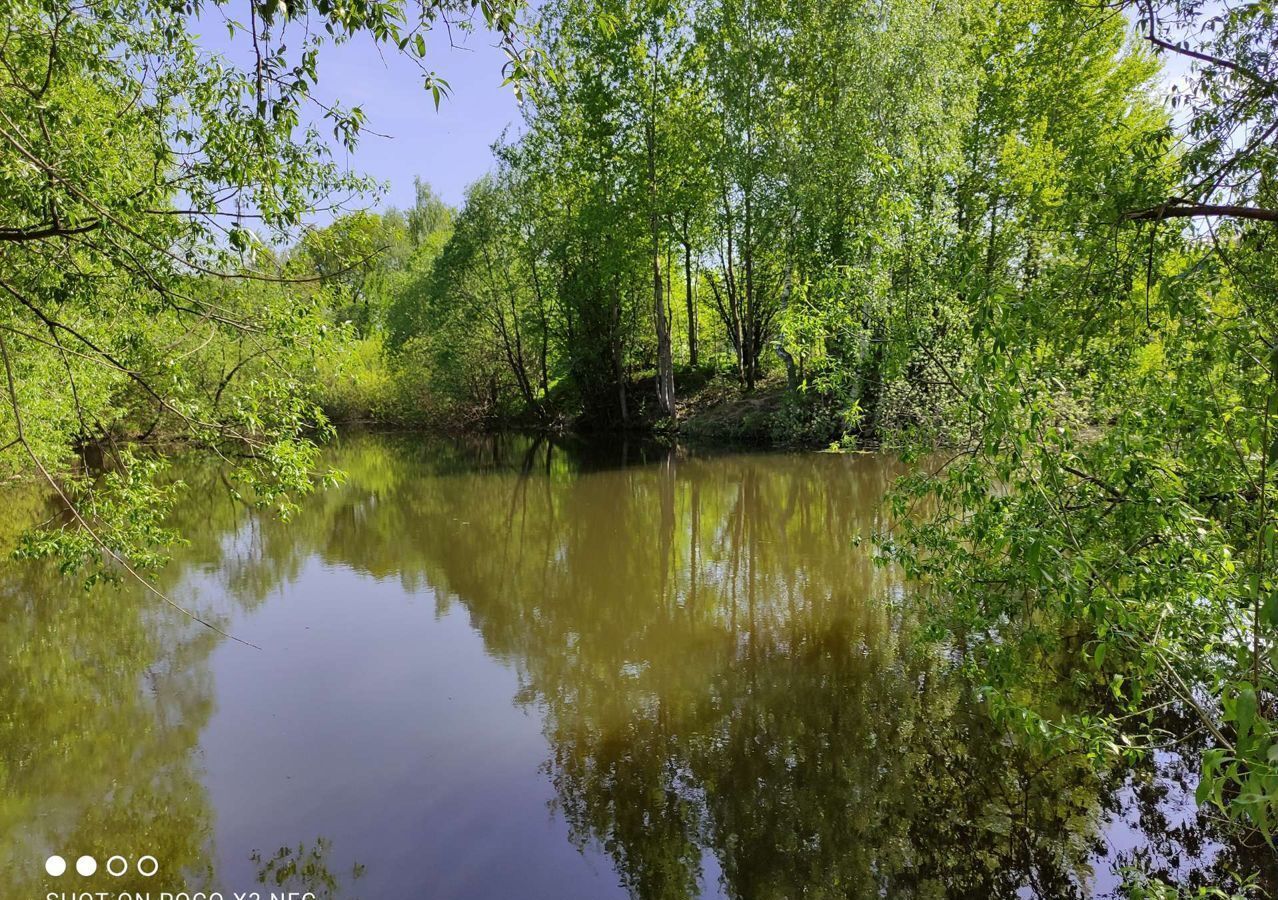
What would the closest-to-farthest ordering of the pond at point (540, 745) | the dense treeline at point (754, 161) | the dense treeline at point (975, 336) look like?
the dense treeline at point (975, 336), the pond at point (540, 745), the dense treeline at point (754, 161)

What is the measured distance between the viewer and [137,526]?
5867 mm

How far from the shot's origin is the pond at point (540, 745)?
4902 millimetres

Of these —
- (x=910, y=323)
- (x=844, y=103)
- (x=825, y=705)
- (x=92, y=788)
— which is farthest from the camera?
(x=844, y=103)

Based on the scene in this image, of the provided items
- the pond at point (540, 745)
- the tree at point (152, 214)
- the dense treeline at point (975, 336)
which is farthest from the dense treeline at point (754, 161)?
the tree at point (152, 214)

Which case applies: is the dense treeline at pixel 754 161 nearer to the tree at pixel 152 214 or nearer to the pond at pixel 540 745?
the pond at pixel 540 745

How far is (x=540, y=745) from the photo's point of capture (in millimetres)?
6609

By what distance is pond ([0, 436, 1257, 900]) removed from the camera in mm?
4902

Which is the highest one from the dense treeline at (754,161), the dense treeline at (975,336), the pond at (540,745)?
the dense treeline at (754,161)

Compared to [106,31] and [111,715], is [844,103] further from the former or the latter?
[111,715]

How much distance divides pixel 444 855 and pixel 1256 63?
20.9 ft

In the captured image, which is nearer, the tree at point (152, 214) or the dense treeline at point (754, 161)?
the tree at point (152, 214)

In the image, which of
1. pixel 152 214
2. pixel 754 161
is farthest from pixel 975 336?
pixel 754 161

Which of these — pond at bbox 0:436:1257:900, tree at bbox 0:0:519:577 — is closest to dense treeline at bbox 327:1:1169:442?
pond at bbox 0:436:1257:900

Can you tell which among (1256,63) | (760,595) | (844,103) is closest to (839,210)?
(844,103)
